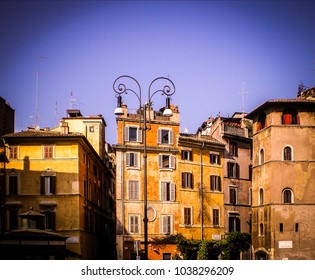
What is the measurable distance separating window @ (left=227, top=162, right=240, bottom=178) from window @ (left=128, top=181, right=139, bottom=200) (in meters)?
4.87

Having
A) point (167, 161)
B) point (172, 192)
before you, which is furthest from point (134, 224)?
point (167, 161)

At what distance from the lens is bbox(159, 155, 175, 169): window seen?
79.0 feet

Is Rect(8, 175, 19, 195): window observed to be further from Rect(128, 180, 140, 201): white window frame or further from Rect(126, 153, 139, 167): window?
Rect(126, 153, 139, 167): window

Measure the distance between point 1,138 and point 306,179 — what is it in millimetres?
11218

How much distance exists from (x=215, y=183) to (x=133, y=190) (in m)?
3.97

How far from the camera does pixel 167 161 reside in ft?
79.4

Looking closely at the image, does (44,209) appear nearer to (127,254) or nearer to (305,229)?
(127,254)

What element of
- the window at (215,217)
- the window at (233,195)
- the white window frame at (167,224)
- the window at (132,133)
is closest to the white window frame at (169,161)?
the window at (132,133)

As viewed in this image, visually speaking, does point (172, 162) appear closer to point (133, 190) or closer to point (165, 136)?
point (165, 136)

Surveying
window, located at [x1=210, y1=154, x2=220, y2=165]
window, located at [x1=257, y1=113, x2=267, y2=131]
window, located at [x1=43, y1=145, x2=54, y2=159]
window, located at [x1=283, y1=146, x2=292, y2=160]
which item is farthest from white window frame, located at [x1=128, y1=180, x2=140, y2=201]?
window, located at [x1=283, y1=146, x2=292, y2=160]

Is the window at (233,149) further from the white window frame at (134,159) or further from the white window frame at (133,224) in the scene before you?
the white window frame at (133,224)
